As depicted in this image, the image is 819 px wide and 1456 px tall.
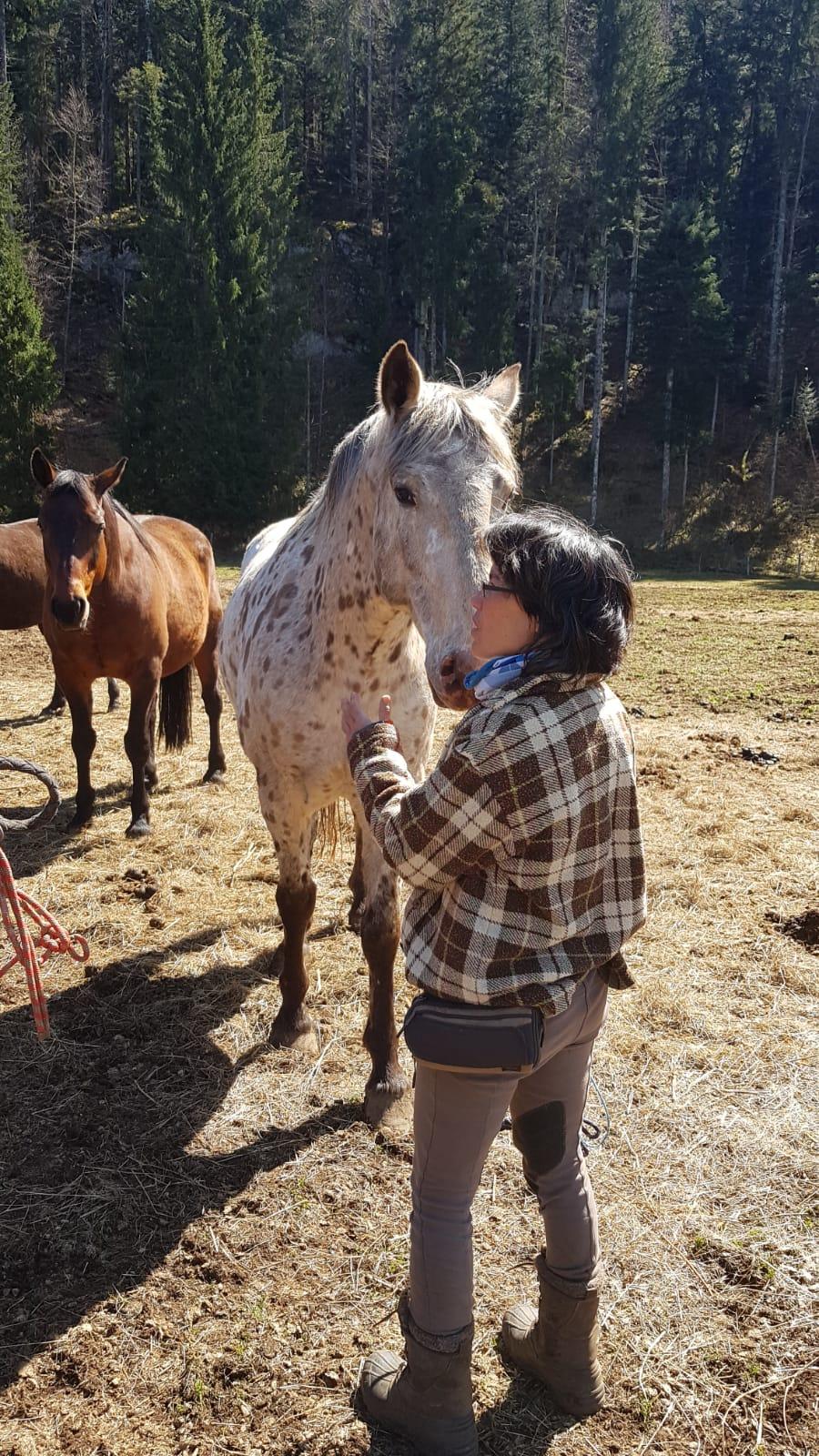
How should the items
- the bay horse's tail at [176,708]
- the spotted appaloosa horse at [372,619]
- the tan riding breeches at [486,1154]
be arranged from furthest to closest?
the bay horse's tail at [176,708], the spotted appaloosa horse at [372,619], the tan riding breeches at [486,1154]

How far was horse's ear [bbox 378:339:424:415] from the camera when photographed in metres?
2.56

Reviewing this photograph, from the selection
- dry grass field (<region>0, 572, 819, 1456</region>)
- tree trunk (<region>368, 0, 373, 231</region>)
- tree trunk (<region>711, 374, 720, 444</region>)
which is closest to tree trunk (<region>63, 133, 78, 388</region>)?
tree trunk (<region>368, 0, 373, 231</region>)

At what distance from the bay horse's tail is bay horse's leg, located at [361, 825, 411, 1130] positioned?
12.7 ft

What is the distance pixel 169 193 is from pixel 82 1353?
2942cm

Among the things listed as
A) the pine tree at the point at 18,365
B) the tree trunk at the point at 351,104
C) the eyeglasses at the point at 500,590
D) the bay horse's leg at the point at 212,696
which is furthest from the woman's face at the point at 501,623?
the tree trunk at the point at 351,104

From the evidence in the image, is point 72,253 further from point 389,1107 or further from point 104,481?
point 389,1107

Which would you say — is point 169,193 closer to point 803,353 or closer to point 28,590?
point 28,590

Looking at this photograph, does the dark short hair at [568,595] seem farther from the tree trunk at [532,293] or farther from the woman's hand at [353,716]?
the tree trunk at [532,293]

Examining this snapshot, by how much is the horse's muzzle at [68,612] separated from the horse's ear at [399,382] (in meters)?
2.87

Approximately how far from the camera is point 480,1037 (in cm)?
161

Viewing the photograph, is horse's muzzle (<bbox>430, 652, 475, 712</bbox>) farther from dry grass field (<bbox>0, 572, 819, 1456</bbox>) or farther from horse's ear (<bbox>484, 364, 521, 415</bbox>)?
dry grass field (<bbox>0, 572, 819, 1456</bbox>)

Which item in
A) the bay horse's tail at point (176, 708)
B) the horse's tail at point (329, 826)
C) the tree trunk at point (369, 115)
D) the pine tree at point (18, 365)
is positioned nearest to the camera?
the horse's tail at point (329, 826)

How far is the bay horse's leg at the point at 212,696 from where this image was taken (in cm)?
680

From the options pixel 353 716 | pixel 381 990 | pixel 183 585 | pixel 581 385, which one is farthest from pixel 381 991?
pixel 581 385
